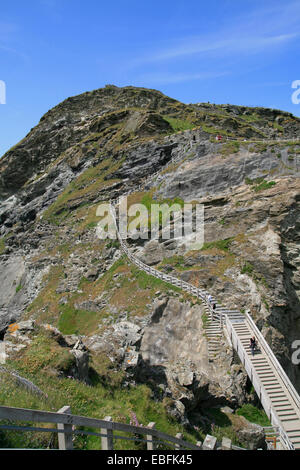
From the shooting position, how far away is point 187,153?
41312 millimetres

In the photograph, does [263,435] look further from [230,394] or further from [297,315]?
[297,315]

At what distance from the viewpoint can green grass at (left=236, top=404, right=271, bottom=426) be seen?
1580 centimetres

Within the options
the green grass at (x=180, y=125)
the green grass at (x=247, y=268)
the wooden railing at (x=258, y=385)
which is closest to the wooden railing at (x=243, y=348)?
the wooden railing at (x=258, y=385)

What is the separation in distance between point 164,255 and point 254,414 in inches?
672

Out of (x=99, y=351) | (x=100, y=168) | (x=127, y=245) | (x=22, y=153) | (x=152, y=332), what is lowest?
(x=152, y=332)

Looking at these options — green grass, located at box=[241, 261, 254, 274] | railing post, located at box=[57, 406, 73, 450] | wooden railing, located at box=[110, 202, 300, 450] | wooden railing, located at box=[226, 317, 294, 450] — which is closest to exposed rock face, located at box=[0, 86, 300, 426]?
green grass, located at box=[241, 261, 254, 274]

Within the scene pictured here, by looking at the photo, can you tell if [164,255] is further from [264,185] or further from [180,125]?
[180,125]

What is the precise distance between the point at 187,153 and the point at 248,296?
23881mm

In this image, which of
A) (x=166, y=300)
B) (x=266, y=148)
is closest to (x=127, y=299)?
(x=166, y=300)

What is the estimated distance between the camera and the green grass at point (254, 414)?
1580cm

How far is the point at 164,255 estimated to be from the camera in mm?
31016

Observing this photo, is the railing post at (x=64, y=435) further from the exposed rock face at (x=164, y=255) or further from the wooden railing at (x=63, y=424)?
the exposed rock face at (x=164, y=255)

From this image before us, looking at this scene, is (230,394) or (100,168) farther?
(100,168)
